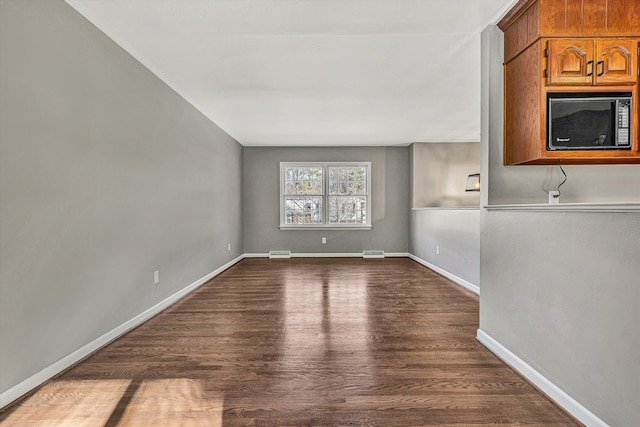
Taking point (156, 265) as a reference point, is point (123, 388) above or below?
below

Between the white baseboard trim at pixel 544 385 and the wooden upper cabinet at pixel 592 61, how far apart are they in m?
1.81

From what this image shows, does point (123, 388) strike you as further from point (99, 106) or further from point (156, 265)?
point (99, 106)

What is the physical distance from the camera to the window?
706 centimetres

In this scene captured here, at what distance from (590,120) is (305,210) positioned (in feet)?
17.7

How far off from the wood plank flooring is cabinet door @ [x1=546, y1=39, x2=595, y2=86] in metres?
1.94

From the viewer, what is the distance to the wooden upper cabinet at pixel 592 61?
2162 millimetres

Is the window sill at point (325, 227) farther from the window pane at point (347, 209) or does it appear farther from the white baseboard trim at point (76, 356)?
the white baseboard trim at point (76, 356)

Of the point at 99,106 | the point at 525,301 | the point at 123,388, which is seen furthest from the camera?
the point at 99,106

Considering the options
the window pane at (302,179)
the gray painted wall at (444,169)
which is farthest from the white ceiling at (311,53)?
the window pane at (302,179)

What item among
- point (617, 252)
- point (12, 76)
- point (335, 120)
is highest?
point (335, 120)

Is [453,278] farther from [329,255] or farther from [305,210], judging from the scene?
[305,210]

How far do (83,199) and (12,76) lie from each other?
815mm

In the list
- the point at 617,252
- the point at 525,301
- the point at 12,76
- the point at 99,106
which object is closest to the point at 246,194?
the point at 99,106

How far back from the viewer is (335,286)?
438cm
